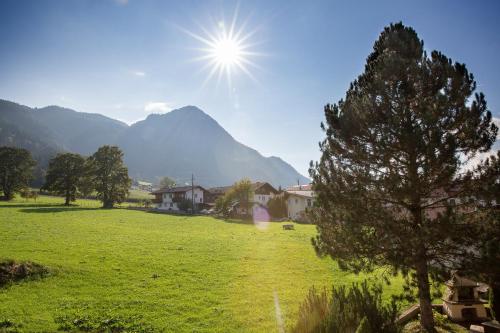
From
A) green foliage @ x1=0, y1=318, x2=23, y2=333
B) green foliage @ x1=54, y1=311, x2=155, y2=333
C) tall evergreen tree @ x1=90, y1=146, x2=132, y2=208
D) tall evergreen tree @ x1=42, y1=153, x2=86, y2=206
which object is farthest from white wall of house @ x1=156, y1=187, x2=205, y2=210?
green foliage @ x1=0, y1=318, x2=23, y2=333

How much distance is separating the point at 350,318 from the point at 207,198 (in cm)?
9333

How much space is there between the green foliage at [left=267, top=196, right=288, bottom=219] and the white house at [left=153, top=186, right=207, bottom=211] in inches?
1142

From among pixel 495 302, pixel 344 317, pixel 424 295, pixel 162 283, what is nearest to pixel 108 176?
pixel 162 283

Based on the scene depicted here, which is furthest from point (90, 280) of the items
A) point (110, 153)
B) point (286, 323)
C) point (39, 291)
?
point (110, 153)

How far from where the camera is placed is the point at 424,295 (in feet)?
29.9

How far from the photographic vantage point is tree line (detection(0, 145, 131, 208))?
245 ft

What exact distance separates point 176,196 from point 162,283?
79.7 m

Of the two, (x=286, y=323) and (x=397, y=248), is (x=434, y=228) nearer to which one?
(x=397, y=248)

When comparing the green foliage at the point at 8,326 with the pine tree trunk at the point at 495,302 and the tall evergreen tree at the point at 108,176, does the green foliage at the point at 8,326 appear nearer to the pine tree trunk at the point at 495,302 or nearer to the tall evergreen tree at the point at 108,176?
the pine tree trunk at the point at 495,302

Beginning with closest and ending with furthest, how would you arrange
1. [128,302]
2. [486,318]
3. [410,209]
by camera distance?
[410,209] < [486,318] < [128,302]

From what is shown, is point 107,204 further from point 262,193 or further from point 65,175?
point 262,193

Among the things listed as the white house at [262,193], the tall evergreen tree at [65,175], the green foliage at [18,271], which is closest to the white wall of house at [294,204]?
the white house at [262,193]

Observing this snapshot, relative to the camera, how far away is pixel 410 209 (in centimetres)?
936

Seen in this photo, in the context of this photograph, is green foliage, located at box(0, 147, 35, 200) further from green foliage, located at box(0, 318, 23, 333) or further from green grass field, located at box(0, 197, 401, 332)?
green foliage, located at box(0, 318, 23, 333)
